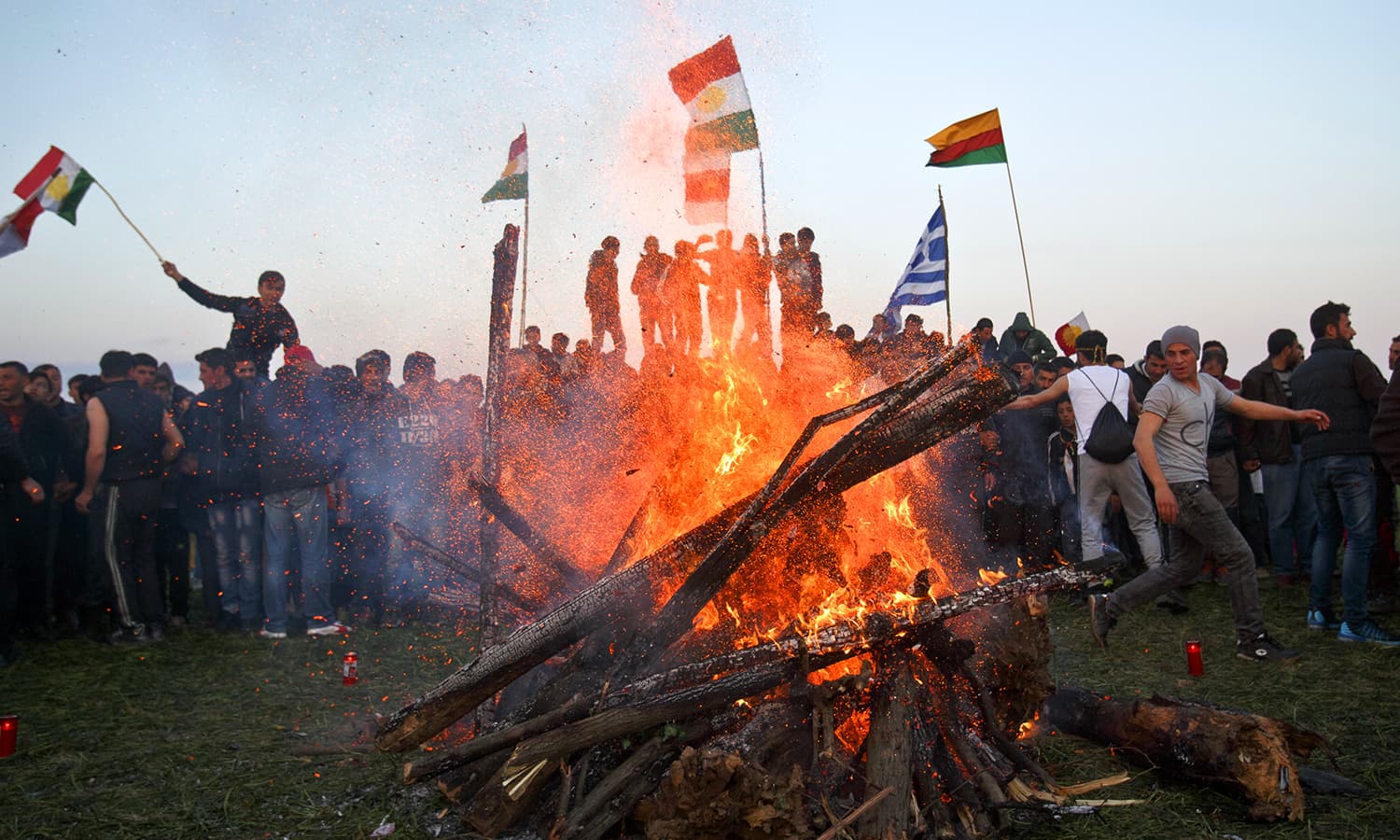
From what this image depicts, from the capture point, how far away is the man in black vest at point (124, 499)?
9.33 metres

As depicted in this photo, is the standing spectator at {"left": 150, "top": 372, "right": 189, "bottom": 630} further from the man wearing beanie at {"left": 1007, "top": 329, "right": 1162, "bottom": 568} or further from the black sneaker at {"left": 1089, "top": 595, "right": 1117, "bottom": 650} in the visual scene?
the black sneaker at {"left": 1089, "top": 595, "right": 1117, "bottom": 650}

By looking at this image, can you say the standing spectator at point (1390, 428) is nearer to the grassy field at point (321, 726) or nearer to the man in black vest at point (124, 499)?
the grassy field at point (321, 726)

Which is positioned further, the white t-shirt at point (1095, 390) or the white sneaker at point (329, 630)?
the white sneaker at point (329, 630)

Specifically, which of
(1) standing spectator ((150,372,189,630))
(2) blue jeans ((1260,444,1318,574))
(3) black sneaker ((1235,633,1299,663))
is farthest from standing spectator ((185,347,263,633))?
A: (2) blue jeans ((1260,444,1318,574))

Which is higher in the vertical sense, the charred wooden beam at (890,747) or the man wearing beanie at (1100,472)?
the man wearing beanie at (1100,472)

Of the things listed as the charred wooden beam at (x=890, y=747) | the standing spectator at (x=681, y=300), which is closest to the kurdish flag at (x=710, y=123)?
the standing spectator at (x=681, y=300)

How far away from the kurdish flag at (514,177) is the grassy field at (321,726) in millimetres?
4944

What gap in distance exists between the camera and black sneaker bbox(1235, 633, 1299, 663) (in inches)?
281

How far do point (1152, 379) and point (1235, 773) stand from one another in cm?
725

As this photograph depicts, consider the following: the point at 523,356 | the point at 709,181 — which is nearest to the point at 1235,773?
the point at 709,181

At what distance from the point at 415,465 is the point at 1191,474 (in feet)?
27.1

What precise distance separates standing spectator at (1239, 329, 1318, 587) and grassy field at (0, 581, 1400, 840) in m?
0.72

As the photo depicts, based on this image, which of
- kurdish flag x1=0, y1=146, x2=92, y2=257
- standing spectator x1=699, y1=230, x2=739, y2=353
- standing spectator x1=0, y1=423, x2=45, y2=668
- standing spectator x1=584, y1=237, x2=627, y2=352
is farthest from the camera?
standing spectator x1=584, y1=237, x2=627, y2=352

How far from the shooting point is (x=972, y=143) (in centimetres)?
1345
